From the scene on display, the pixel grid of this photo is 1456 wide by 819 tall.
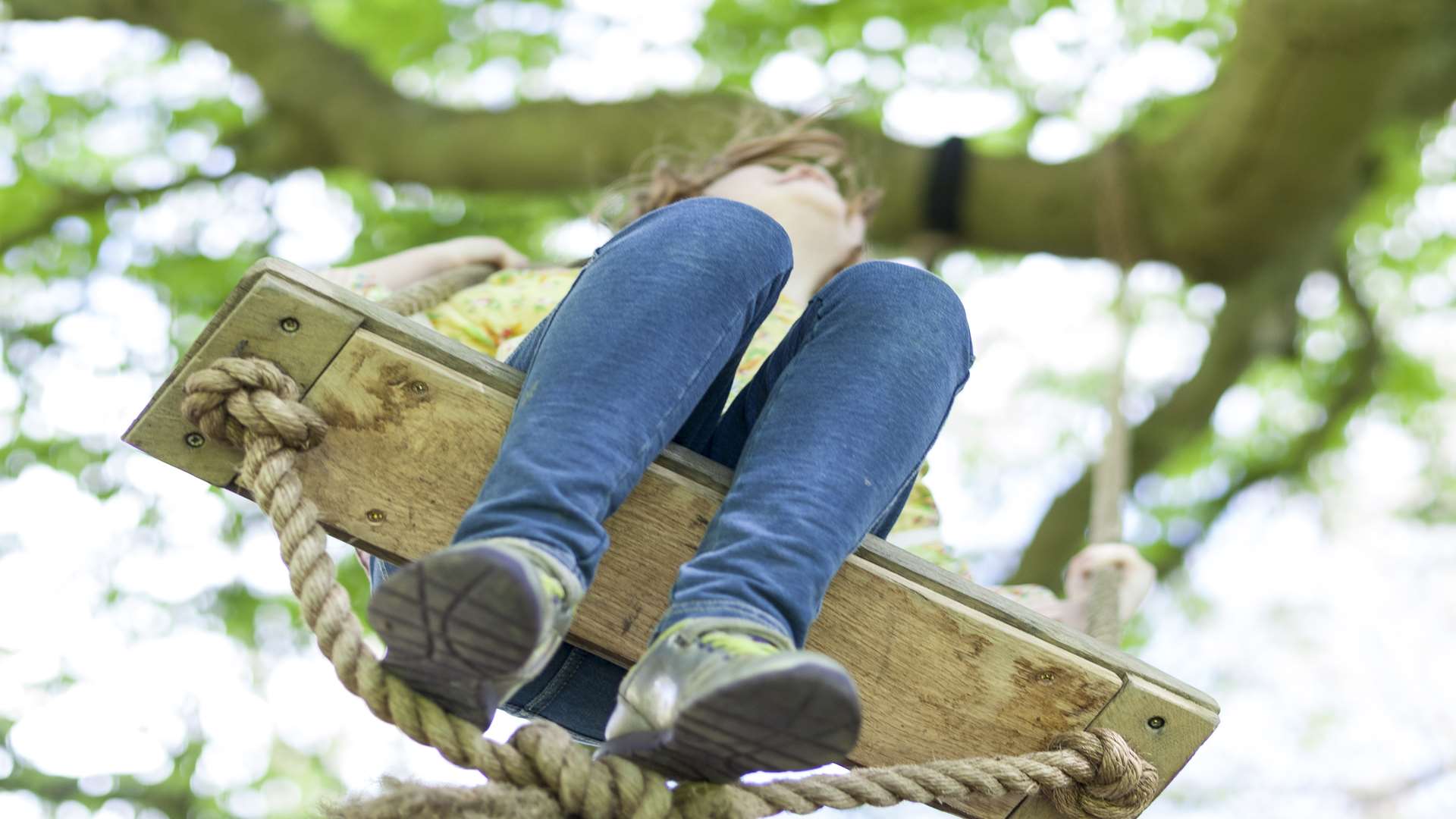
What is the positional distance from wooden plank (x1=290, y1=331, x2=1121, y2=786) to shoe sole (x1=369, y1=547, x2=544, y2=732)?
336 millimetres

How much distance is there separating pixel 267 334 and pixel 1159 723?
1.05 m

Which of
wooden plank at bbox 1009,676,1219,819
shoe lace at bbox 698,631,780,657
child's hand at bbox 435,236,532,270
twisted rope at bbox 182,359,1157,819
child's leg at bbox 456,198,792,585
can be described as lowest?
twisted rope at bbox 182,359,1157,819

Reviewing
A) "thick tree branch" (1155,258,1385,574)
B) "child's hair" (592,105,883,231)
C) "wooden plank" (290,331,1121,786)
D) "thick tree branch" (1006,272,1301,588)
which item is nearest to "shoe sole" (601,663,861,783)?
"wooden plank" (290,331,1121,786)

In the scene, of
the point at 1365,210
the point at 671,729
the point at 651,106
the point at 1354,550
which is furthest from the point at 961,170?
the point at 1354,550

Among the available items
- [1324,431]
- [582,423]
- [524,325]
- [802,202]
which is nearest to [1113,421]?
[802,202]

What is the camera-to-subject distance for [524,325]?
219cm

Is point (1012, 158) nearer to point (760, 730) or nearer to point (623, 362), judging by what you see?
point (623, 362)

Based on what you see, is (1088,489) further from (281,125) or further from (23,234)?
(23,234)

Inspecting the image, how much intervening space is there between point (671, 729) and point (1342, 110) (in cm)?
315

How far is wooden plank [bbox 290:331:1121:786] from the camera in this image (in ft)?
4.94

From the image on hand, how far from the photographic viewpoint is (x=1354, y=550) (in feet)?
29.8

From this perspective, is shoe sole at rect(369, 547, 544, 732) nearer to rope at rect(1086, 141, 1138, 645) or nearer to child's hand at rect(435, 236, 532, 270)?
rope at rect(1086, 141, 1138, 645)

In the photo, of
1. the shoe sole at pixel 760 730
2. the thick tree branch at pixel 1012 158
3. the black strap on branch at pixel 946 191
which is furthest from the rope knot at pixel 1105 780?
the black strap on branch at pixel 946 191

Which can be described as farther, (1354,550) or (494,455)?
(1354,550)
